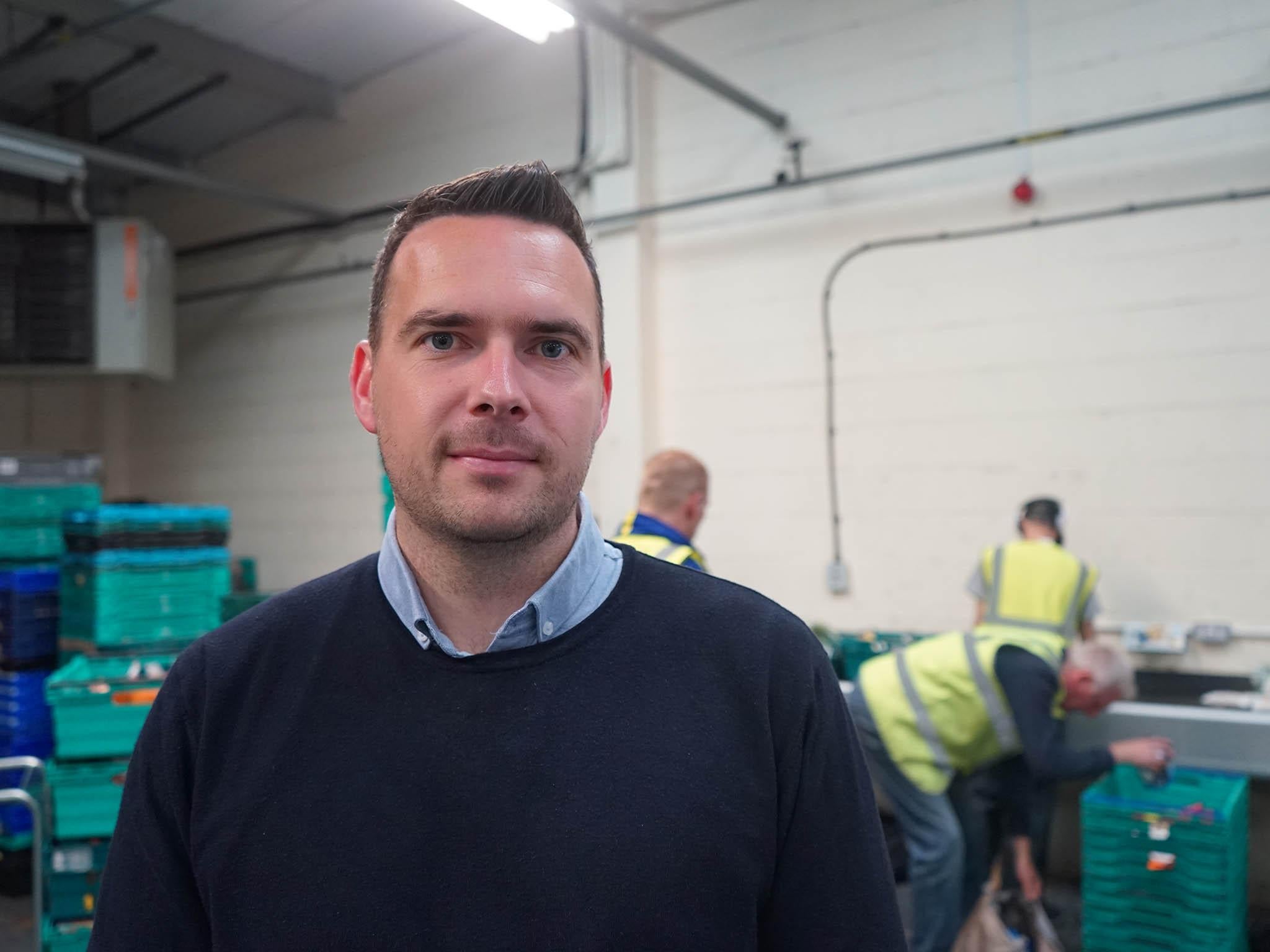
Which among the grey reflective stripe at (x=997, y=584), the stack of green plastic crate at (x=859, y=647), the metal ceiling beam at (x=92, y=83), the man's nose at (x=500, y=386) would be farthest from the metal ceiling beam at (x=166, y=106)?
the man's nose at (x=500, y=386)

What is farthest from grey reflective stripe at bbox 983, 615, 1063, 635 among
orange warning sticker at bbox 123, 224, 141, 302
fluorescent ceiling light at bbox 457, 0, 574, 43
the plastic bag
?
orange warning sticker at bbox 123, 224, 141, 302

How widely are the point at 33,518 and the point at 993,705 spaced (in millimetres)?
3707

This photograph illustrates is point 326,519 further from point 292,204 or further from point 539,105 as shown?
point 539,105

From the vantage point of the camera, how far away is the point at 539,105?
16.8ft

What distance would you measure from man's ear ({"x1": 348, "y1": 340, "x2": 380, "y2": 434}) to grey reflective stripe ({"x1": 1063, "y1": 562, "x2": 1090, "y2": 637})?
3045 millimetres

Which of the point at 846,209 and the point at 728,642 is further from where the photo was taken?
the point at 846,209

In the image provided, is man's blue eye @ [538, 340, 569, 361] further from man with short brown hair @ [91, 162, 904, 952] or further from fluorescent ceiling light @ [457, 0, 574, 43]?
fluorescent ceiling light @ [457, 0, 574, 43]

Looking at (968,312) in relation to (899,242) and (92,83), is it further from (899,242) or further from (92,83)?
(92,83)

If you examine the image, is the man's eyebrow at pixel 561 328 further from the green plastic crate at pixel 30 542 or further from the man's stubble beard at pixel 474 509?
the green plastic crate at pixel 30 542

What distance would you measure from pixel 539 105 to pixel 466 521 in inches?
186

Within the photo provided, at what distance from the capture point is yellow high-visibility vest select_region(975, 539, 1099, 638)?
343cm

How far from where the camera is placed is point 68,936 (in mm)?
2941

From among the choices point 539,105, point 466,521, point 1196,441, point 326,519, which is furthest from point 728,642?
point 326,519

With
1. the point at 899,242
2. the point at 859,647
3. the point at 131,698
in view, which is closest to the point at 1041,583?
the point at 859,647
